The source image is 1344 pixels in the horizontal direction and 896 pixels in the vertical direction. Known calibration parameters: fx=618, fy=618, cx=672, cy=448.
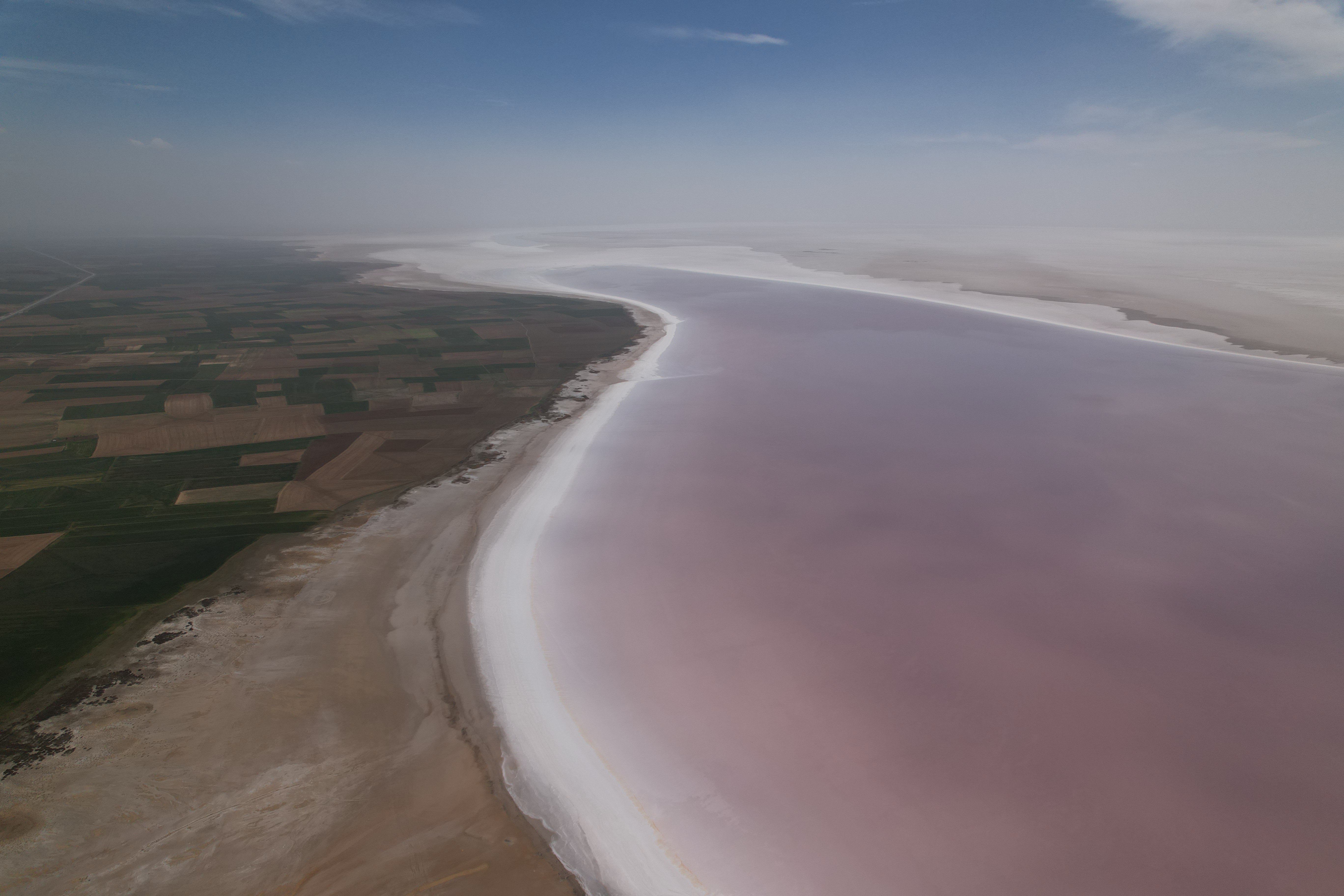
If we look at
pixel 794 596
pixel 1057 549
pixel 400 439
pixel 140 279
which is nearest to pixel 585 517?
pixel 794 596

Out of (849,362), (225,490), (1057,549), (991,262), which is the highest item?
(991,262)

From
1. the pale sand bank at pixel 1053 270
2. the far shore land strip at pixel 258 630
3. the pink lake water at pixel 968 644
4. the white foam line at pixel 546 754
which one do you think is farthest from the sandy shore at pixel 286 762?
the pale sand bank at pixel 1053 270

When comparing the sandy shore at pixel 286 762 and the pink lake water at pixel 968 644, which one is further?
the pink lake water at pixel 968 644

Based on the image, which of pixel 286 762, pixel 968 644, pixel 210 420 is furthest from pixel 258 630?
pixel 210 420

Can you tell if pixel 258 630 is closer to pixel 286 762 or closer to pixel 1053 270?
pixel 286 762

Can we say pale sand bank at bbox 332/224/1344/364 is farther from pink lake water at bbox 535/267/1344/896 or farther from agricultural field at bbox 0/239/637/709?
agricultural field at bbox 0/239/637/709

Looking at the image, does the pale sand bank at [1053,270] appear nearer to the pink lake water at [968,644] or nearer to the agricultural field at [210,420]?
the pink lake water at [968,644]

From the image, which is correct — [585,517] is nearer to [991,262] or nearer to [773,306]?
[773,306]

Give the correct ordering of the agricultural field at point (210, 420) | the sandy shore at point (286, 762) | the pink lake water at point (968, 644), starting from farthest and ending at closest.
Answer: the agricultural field at point (210, 420)
the pink lake water at point (968, 644)
the sandy shore at point (286, 762)
